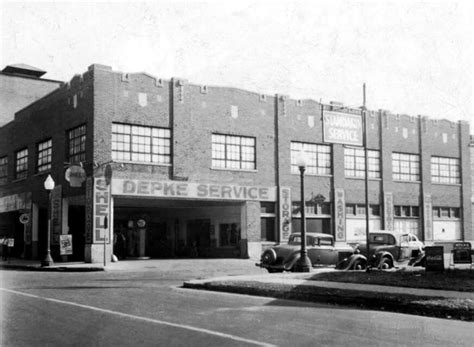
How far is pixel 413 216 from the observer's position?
43625mm

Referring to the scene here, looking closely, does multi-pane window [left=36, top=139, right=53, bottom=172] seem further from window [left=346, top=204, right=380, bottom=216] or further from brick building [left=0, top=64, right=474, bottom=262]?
window [left=346, top=204, right=380, bottom=216]

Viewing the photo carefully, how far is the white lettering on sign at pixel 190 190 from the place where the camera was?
32438 millimetres

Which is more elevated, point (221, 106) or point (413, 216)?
point (221, 106)

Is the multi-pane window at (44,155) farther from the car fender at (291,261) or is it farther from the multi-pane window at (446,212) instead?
the multi-pane window at (446,212)

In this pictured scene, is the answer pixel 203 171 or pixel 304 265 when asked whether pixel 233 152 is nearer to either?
pixel 203 171

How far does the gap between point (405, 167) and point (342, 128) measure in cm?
2759

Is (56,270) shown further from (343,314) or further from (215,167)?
(343,314)

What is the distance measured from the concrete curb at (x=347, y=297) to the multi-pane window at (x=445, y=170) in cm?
3187

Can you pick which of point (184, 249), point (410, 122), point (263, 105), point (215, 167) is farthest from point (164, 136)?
point (410, 122)

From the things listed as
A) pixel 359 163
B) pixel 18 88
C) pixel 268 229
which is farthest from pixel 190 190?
pixel 18 88

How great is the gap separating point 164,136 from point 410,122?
19.0 meters

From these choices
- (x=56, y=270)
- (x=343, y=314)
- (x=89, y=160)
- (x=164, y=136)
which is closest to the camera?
(x=343, y=314)

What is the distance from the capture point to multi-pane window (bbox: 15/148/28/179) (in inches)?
1607

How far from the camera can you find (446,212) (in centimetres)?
4562
